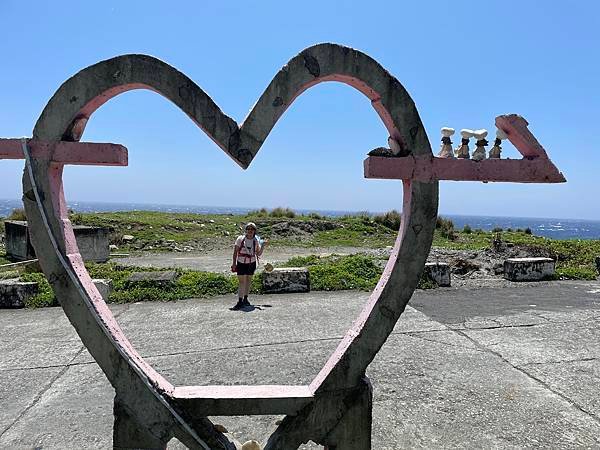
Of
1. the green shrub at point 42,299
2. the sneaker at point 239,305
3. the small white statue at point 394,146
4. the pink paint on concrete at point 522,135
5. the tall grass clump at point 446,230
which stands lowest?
the green shrub at point 42,299

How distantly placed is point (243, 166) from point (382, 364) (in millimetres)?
3265

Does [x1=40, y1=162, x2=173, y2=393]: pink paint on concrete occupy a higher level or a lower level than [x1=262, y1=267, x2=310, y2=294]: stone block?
higher

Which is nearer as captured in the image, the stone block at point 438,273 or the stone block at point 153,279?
the stone block at point 153,279

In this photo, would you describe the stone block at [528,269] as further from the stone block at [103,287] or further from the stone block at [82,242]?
the stone block at [82,242]

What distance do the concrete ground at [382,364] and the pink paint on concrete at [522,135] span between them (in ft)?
7.19

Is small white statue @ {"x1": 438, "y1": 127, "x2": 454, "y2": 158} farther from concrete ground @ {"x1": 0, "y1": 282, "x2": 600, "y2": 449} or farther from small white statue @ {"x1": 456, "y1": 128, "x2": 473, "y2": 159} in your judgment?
concrete ground @ {"x1": 0, "y1": 282, "x2": 600, "y2": 449}

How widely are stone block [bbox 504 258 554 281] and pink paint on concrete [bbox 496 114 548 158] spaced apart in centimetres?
783

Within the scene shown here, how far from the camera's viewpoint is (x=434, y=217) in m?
2.85

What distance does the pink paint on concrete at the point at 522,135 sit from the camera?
9.75ft

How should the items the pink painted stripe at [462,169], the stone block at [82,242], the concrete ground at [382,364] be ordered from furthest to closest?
the stone block at [82,242] → the concrete ground at [382,364] → the pink painted stripe at [462,169]

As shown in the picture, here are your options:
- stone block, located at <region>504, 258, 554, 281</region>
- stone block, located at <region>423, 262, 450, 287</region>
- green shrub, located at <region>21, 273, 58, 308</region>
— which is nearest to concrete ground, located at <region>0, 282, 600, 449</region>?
green shrub, located at <region>21, 273, 58, 308</region>

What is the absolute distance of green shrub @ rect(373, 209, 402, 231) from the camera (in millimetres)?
21859

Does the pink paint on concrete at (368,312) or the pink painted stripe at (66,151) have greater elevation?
the pink painted stripe at (66,151)

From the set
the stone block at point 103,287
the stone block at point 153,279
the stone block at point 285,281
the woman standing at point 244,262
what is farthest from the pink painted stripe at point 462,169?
the stone block at point 153,279
